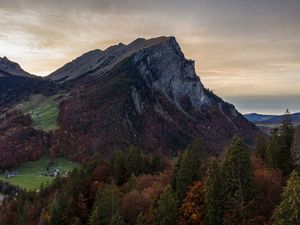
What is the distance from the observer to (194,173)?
8694cm

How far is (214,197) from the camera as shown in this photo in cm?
7025

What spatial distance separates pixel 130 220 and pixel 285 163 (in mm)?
30406

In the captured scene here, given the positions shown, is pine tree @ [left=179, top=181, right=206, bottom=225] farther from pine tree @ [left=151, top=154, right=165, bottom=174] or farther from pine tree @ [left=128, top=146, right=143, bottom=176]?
pine tree @ [left=151, top=154, right=165, bottom=174]

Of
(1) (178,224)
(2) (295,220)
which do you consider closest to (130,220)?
(1) (178,224)

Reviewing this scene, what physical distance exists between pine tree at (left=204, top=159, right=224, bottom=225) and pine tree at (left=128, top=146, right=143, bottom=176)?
48.0 metres

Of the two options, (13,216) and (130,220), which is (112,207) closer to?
(130,220)

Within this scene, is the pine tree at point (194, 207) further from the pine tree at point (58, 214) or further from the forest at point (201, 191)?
the pine tree at point (58, 214)

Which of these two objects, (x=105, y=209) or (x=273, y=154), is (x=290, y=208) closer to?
(x=273, y=154)

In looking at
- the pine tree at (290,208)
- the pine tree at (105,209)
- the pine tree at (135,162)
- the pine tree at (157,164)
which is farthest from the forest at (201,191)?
the pine tree at (157,164)

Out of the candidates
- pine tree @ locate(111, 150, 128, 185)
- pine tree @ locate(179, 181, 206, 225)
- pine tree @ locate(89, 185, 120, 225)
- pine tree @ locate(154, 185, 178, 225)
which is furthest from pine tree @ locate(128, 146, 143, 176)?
pine tree @ locate(154, 185, 178, 225)

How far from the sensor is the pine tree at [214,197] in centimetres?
6925

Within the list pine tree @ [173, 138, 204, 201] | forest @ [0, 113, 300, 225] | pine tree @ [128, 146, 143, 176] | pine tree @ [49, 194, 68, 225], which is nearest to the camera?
forest @ [0, 113, 300, 225]

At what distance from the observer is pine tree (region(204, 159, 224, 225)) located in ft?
227

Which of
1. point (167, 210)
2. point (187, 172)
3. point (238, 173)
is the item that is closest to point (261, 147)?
point (187, 172)
